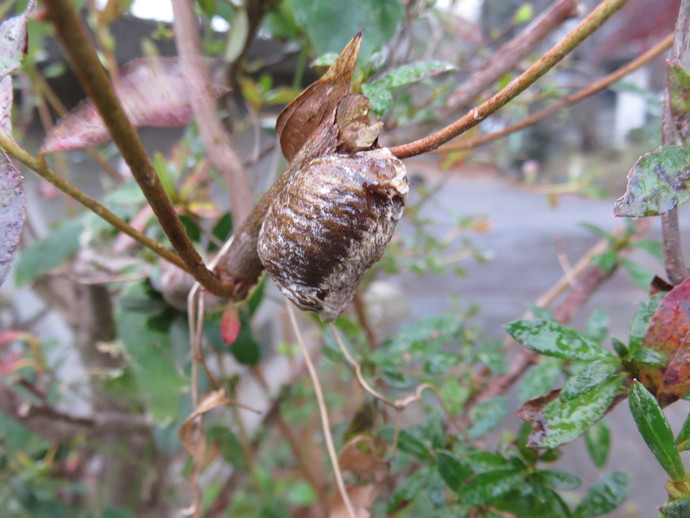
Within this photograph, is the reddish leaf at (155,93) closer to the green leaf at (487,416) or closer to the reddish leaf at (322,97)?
the reddish leaf at (322,97)

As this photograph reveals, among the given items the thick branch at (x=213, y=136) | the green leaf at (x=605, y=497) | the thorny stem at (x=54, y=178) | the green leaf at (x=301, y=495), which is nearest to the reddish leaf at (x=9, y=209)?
the thorny stem at (x=54, y=178)

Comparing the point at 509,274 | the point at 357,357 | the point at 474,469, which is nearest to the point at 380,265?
the point at 357,357

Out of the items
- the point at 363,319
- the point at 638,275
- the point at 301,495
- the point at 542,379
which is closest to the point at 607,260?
the point at 638,275

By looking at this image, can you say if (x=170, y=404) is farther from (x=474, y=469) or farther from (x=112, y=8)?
(x=112, y=8)

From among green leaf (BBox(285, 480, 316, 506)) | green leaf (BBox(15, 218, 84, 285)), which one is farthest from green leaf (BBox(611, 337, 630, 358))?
green leaf (BBox(285, 480, 316, 506))

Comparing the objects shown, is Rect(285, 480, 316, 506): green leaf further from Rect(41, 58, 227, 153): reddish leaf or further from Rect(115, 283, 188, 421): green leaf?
Rect(41, 58, 227, 153): reddish leaf
